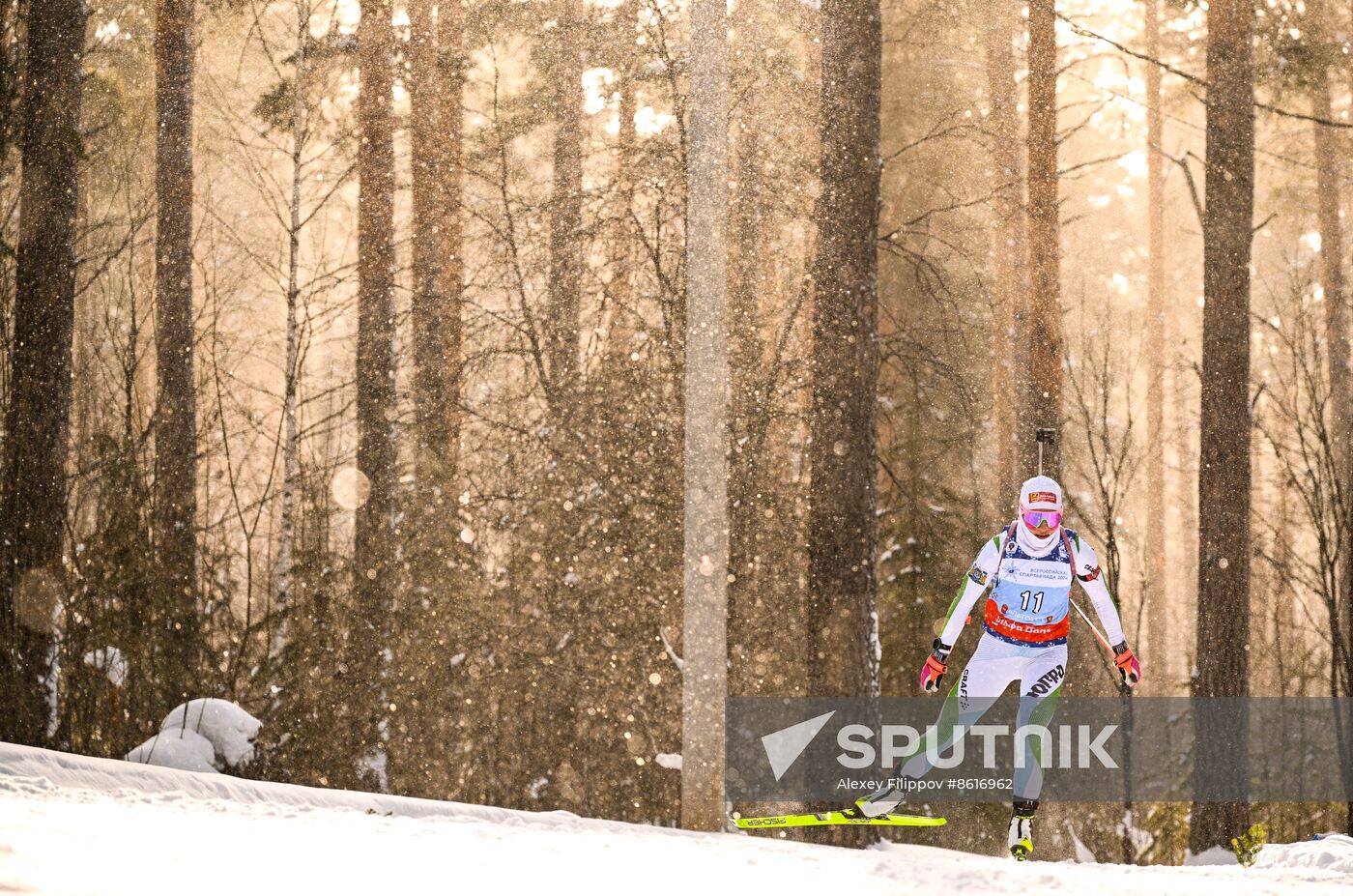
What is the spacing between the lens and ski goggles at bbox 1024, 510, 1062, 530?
548cm

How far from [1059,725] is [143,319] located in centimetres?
916

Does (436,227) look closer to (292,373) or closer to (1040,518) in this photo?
(292,373)

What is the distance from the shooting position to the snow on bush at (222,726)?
8.33m

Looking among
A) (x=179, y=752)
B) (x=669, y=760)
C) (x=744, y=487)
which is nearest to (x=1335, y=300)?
(x=744, y=487)

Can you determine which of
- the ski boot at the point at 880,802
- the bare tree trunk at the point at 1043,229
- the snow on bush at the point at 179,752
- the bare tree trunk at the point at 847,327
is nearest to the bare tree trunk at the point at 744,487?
the bare tree trunk at the point at 847,327

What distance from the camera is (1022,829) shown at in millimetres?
5379

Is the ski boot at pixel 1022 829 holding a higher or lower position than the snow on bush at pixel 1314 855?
higher

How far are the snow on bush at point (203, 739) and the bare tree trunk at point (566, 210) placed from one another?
3696 millimetres

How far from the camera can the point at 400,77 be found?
9.89 meters

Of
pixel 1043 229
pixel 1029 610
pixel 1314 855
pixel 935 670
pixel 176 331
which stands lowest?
pixel 1314 855

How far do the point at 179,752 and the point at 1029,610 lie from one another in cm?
648

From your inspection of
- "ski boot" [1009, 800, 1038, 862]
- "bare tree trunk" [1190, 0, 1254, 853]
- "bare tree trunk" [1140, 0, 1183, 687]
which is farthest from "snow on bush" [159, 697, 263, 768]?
"bare tree trunk" [1140, 0, 1183, 687]

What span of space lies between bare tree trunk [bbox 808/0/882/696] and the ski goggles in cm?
164

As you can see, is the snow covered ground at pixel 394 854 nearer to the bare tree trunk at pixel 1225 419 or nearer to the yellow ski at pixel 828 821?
the yellow ski at pixel 828 821
